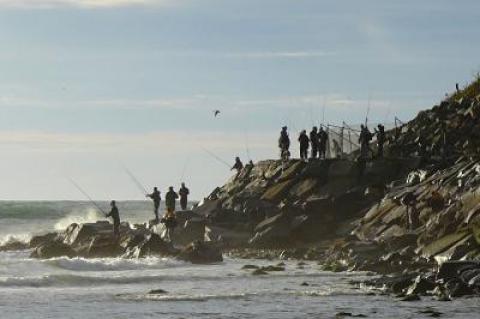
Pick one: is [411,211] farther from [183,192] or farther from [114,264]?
[183,192]

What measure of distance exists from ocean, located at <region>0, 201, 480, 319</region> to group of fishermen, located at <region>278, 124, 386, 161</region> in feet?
38.5

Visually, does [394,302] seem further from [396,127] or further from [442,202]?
[396,127]

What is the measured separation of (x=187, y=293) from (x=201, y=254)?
39.1ft

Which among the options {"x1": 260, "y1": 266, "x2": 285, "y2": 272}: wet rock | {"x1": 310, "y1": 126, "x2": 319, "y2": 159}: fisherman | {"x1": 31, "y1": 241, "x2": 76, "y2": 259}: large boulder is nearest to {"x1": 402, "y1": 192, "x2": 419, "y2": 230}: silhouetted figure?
{"x1": 260, "y1": 266, "x2": 285, "y2": 272}: wet rock

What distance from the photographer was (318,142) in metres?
55.3

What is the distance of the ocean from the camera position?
25797 millimetres

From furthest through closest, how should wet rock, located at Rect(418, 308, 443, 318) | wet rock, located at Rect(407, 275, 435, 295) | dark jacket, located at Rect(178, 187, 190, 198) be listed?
dark jacket, located at Rect(178, 187, 190, 198)
wet rock, located at Rect(407, 275, 435, 295)
wet rock, located at Rect(418, 308, 443, 318)

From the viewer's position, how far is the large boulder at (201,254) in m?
42.6

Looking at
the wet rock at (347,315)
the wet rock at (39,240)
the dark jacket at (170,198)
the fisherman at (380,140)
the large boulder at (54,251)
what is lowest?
the wet rock at (347,315)

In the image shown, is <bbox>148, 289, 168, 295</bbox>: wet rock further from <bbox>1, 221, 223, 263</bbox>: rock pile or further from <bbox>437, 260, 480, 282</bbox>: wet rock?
<bbox>1, 221, 223, 263</bbox>: rock pile

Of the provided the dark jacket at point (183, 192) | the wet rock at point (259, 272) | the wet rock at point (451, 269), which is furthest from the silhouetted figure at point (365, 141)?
the wet rock at point (451, 269)

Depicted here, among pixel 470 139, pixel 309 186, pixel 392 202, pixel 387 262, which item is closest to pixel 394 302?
pixel 387 262

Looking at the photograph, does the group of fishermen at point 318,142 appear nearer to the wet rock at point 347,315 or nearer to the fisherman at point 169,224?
the fisherman at point 169,224

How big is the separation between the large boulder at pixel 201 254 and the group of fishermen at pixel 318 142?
1140 centimetres
